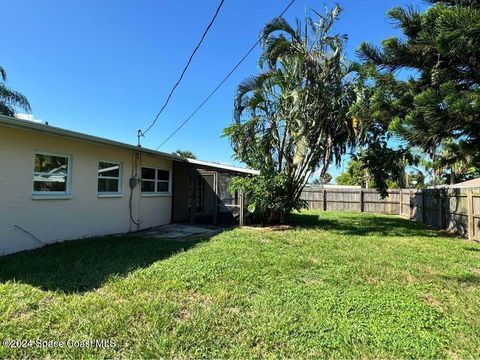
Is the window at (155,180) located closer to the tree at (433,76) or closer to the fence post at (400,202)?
the tree at (433,76)

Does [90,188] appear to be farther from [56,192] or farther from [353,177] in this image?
[353,177]

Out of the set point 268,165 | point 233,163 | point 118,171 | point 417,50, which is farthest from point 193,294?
point 233,163

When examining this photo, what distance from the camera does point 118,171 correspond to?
9461 mm

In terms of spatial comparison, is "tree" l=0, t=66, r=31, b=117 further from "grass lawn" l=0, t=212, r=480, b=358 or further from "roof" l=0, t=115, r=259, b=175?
"grass lawn" l=0, t=212, r=480, b=358

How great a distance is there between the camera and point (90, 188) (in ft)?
27.4

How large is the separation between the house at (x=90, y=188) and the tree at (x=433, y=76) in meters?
5.84

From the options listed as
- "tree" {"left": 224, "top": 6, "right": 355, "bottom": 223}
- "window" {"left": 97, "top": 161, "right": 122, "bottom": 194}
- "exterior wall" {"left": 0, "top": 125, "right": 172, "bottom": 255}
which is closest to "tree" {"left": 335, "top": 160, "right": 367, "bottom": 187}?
"tree" {"left": 224, "top": 6, "right": 355, "bottom": 223}

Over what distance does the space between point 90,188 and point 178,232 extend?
2.88 meters

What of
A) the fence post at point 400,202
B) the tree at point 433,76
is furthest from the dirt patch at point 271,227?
the fence post at point 400,202

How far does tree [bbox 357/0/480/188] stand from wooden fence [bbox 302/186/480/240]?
3189 mm

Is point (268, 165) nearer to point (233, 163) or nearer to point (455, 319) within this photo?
point (233, 163)

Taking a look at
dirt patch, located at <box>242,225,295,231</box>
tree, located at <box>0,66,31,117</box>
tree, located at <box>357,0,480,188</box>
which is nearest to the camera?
tree, located at <box>357,0,480,188</box>

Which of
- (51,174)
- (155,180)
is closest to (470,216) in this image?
(155,180)

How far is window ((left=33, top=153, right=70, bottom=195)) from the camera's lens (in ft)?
23.0
